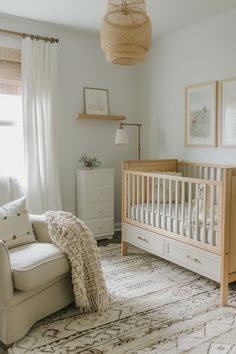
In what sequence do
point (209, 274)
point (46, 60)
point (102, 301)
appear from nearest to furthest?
point (102, 301), point (209, 274), point (46, 60)

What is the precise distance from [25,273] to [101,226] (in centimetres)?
209

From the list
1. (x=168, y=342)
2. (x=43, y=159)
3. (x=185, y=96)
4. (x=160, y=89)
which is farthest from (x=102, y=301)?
(x=160, y=89)

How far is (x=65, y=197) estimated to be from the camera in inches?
163

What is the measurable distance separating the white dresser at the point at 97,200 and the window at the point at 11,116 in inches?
27.1

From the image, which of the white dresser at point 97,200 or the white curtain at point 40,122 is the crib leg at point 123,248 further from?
Result: the white curtain at point 40,122

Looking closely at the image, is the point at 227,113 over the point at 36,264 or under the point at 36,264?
over

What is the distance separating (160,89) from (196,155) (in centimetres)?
99

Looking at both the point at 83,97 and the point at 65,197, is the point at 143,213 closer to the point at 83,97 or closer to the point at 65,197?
the point at 65,197

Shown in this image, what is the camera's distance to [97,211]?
4.09 m

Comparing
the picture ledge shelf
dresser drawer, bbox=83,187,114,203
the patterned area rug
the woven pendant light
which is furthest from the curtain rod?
the patterned area rug

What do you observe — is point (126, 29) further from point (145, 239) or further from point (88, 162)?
point (88, 162)

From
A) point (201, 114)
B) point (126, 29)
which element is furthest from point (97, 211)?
point (126, 29)

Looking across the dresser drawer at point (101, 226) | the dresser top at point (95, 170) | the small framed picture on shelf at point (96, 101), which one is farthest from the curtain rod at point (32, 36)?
the dresser drawer at point (101, 226)

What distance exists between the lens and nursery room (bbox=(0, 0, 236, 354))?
216cm
